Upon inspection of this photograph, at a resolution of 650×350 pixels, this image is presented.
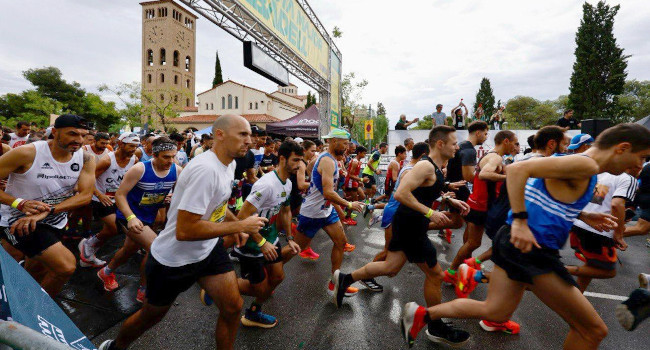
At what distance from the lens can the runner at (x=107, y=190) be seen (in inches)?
165

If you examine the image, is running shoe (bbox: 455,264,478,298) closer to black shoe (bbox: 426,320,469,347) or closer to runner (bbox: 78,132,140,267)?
black shoe (bbox: 426,320,469,347)

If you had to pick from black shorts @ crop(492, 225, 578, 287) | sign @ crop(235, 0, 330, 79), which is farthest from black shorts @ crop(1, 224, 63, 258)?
sign @ crop(235, 0, 330, 79)

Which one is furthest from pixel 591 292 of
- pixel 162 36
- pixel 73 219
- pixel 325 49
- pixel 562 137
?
pixel 162 36

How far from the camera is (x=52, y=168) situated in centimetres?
280

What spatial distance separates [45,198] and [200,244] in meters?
1.76

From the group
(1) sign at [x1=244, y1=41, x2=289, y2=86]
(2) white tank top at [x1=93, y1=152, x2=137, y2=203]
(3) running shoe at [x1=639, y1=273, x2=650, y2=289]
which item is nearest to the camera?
(3) running shoe at [x1=639, y1=273, x2=650, y2=289]

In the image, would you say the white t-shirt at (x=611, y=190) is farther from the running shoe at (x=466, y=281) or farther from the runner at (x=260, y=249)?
the runner at (x=260, y=249)

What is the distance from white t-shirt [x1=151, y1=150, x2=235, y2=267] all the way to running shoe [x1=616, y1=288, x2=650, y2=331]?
262cm

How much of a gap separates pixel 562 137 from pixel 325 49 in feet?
47.2

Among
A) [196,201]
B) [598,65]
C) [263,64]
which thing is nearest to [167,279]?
[196,201]

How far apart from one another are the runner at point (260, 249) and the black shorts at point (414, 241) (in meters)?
0.98

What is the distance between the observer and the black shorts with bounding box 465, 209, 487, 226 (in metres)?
3.95

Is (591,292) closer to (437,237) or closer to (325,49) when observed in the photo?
(437,237)

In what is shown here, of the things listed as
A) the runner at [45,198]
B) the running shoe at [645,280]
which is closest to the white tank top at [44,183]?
the runner at [45,198]
